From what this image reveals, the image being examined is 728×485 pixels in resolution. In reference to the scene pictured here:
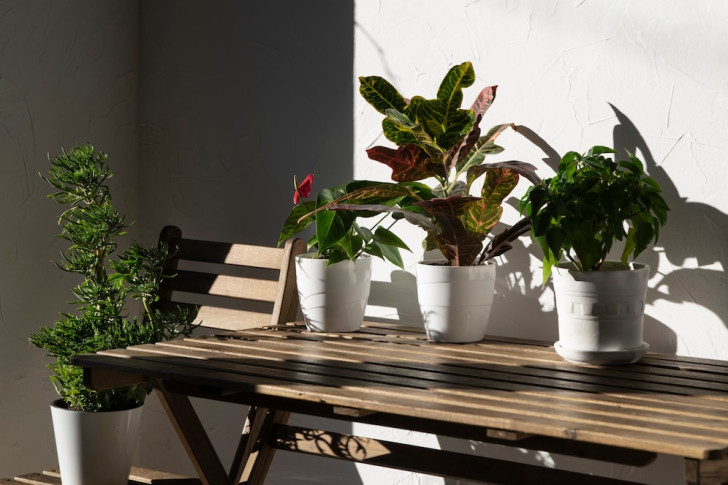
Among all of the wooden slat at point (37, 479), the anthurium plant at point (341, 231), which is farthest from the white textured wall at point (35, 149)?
the anthurium plant at point (341, 231)

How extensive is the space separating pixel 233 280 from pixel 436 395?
105cm

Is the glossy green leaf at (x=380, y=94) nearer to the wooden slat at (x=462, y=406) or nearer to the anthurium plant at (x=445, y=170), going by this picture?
the anthurium plant at (x=445, y=170)

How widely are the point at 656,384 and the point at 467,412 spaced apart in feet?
1.34

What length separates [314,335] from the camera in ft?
6.59

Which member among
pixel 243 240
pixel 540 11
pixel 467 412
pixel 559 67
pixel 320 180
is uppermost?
pixel 540 11

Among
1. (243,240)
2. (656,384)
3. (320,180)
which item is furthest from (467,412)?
(243,240)

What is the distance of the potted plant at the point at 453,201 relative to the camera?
1.87 metres

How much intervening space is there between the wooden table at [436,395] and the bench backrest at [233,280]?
0.39ft

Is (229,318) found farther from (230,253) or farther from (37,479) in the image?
(37,479)

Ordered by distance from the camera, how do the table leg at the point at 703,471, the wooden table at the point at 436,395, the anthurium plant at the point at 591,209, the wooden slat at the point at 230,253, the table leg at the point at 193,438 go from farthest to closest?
1. the wooden slat at the point at 230,253
2. the table leg at the point at 193,438
3. the anthurium plant at the point at 591,209
4. the wooden table at the point at 436,395
5. the table leg at the point at 703,471

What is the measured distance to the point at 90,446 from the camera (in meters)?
2.05

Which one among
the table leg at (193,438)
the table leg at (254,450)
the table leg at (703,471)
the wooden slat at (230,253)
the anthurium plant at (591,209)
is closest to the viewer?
the table leg at (703,471)

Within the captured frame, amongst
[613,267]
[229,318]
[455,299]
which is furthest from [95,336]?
[613,267]

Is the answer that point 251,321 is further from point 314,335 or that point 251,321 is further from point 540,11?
point 540,11
